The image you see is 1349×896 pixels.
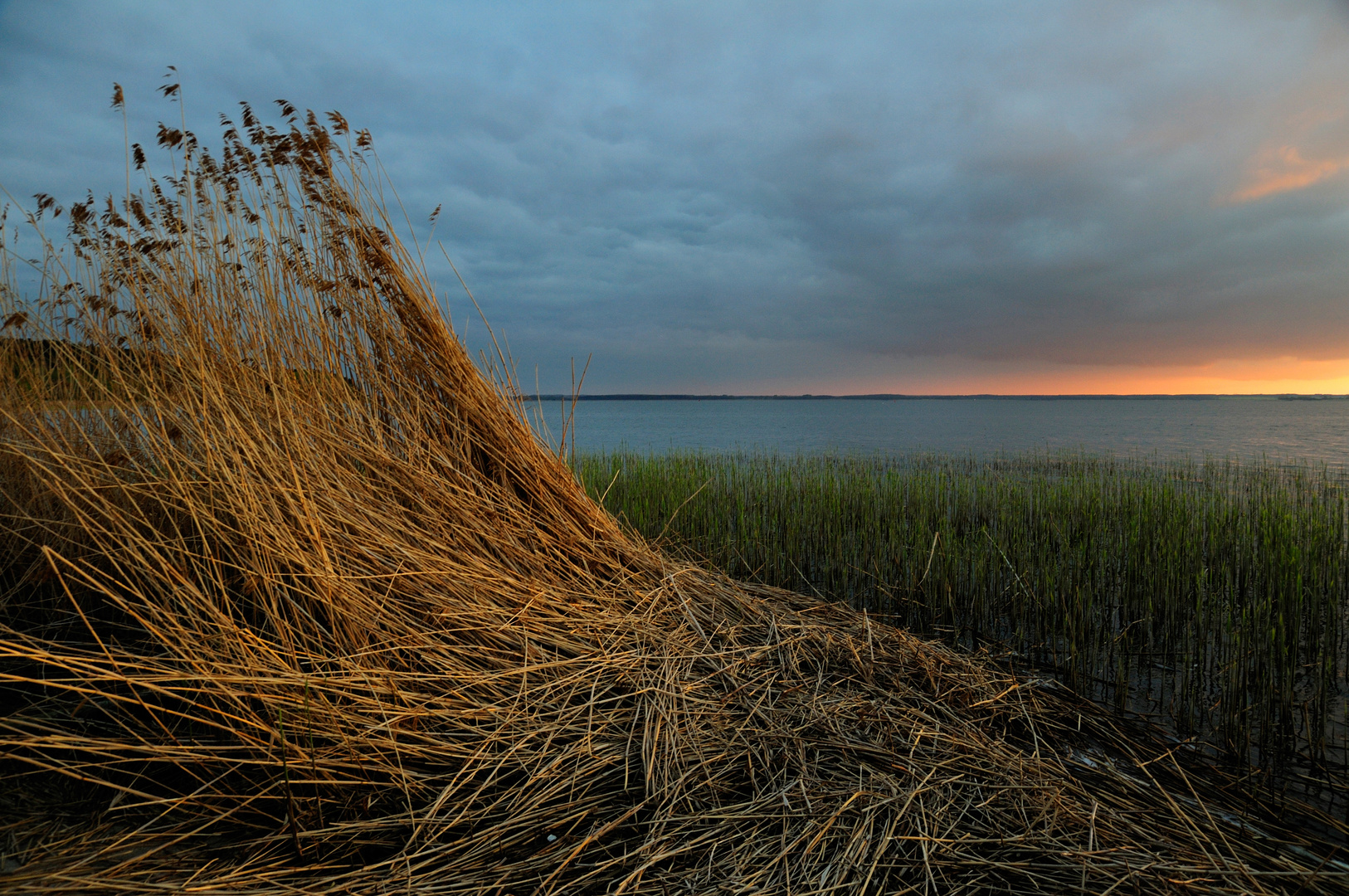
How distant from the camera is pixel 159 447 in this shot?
1925 millimetres

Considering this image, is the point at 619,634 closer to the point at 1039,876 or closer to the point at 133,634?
the point at 1039,876

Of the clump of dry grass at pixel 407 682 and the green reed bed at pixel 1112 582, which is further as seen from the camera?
the green reed bed at pixel 1112 582

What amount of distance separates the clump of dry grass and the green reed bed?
578mm

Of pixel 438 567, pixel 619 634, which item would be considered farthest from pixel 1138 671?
pixel 438 567

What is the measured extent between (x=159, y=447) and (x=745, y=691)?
2244 millimetres

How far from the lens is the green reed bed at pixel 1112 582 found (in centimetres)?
287

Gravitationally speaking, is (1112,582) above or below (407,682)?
below

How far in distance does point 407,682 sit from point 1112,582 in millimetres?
4933

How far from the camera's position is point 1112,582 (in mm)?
4508

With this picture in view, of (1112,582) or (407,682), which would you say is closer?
(407,682)

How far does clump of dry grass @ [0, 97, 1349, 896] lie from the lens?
1548 millimetres

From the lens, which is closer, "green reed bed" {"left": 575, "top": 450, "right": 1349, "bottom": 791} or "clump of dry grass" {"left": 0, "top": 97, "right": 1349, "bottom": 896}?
"clump of dry grass" {"left": 0, "top": 97, "right": 1349, "bottom": 896}

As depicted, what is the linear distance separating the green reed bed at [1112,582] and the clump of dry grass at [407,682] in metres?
0.58

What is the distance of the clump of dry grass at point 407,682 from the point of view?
1.55 metres
